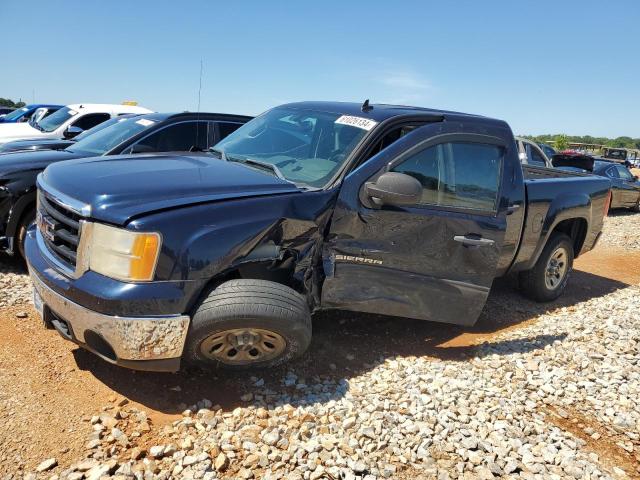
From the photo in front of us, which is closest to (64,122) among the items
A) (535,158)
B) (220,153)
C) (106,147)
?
(106,147)

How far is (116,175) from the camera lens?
3.13 m

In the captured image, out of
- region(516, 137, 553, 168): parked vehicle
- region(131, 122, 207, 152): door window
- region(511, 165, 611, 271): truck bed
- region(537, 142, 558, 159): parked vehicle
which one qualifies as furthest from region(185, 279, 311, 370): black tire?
region(537, 142, 558, 159): parked vehicle

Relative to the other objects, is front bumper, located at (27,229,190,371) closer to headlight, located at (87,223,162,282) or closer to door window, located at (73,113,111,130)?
headlight, located at (87,223,162,282)

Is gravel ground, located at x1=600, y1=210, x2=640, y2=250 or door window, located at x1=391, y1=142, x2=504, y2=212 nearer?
door window, located at x1=391, y1=142, x2=504, y2=212

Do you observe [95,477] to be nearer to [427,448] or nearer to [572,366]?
[427,448]

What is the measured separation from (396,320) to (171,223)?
268 cm

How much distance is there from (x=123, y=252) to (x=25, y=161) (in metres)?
3.04

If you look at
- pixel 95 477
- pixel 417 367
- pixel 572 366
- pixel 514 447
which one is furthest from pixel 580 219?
pixel 95 477

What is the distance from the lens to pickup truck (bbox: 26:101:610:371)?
109 inches

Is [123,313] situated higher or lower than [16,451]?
higher

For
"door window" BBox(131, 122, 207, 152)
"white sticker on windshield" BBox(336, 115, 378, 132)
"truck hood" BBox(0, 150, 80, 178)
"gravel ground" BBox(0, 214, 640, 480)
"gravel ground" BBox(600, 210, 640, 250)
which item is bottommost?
"gravel ground" BBox(600, 210, 640, 250)

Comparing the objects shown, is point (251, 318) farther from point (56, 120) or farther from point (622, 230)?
point (622, 230)

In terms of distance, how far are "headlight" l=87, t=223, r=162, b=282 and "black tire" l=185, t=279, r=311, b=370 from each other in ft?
1.34

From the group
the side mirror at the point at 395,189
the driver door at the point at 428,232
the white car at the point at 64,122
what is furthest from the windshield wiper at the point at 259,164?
the white car at the point at 64,122
